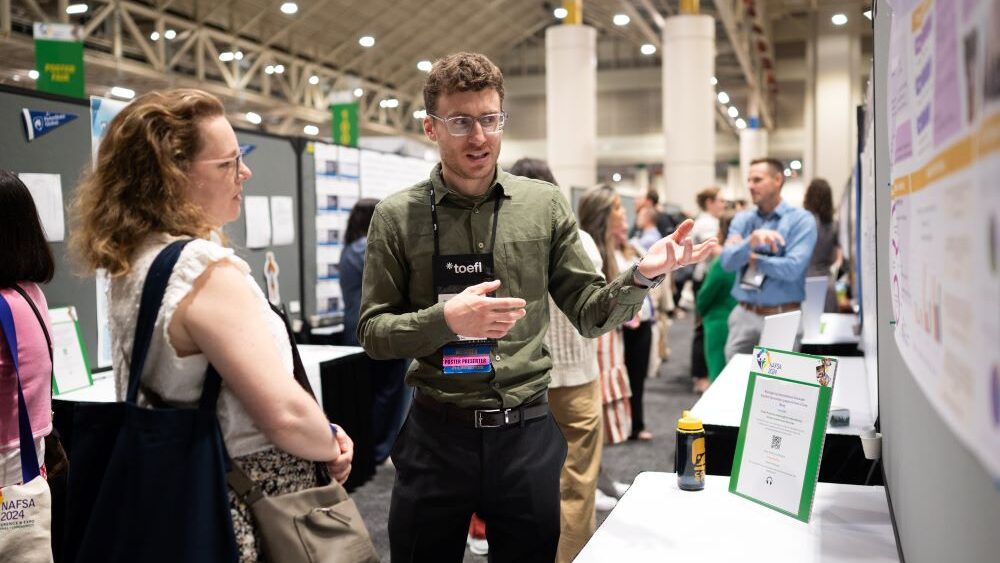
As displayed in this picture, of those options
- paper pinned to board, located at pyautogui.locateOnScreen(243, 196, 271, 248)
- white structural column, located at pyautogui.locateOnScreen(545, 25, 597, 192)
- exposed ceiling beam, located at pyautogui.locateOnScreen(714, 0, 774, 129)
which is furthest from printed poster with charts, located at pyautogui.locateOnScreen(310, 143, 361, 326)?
exposed ceiling beam, located at pyautogui.locateOnScreen(714, 0, 774, 129)

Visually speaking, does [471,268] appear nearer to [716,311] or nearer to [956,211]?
[956,211]

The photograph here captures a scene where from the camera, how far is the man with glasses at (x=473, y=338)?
1.72 m

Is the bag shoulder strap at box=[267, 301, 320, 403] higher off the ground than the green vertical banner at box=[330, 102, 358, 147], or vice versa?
the green vertical banner at box=[330, 102, 358, 147]

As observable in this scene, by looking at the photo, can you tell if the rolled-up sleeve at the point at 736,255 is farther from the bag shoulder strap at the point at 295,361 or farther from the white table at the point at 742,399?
the bag shoulder strap at the point at 295,361

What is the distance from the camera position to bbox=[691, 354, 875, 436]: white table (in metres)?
2.21

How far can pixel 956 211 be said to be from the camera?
57 cm

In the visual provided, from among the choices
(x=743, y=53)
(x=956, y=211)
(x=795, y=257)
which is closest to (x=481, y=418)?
(x=956, y=211)

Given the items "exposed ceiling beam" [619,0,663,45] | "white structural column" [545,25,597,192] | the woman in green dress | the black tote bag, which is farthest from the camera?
"exposed ceiling beam" [619,0,663,45]

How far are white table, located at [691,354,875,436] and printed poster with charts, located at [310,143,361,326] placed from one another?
2.68 metres

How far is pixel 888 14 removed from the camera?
1.32 metres

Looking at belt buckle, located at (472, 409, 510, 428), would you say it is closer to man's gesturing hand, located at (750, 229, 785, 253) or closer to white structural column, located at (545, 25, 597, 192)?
man's gesturing hand, located at (750, 229, 785, 253)

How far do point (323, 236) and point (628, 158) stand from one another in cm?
2118

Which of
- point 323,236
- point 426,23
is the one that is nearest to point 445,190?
point 323,236

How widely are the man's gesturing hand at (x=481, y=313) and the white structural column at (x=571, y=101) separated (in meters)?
10.4
